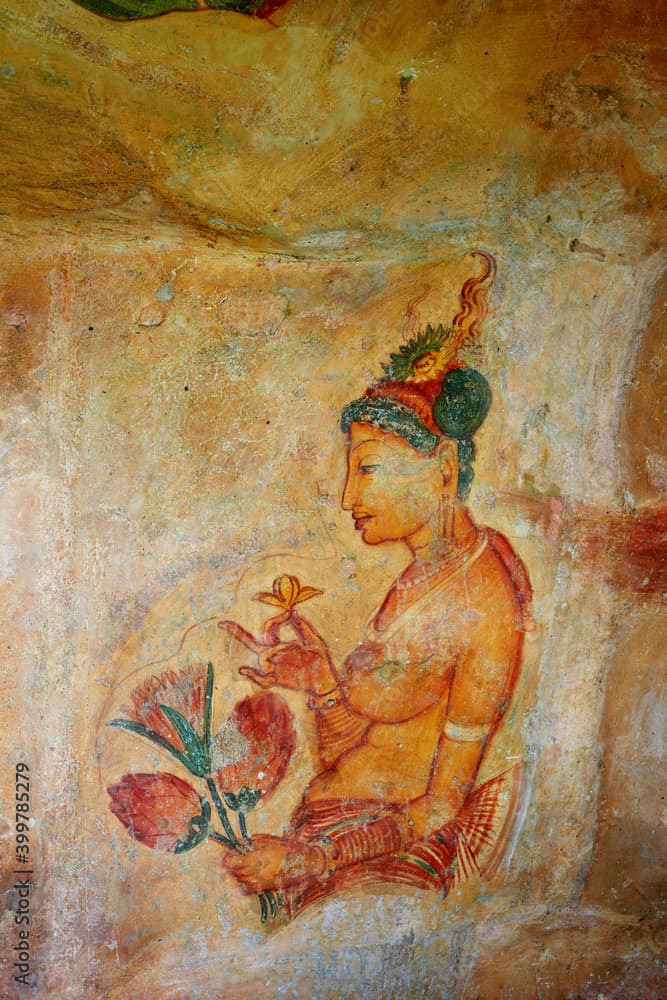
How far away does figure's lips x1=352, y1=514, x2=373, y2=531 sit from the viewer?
4.95 meters

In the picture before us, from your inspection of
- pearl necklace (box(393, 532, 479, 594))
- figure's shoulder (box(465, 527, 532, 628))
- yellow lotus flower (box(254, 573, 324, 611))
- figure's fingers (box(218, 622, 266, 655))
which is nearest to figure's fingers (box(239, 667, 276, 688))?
figure's fingers (box(218, 622, 266, 655))

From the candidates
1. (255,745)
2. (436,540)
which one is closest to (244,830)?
(255,745)

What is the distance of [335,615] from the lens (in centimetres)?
495

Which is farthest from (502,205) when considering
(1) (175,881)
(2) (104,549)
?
(1) (175,881)

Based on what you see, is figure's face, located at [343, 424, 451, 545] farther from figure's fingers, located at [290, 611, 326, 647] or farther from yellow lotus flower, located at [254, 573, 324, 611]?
figure's fingers, located at [290, 611, 326, 647]

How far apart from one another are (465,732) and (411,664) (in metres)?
0.57

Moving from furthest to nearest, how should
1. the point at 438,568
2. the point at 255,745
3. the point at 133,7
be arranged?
the point at 438,568, the point at 255,745, the point at 133,7

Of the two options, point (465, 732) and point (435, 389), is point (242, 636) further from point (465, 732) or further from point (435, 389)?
point (435, 389)

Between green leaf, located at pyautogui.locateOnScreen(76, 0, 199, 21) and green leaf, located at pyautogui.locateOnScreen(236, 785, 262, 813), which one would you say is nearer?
green leaf, located at pyautogui.locateOnScreen(76, 0, 199, 21)

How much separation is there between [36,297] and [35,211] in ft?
1.67

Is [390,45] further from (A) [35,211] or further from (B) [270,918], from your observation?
(B) [270,918]

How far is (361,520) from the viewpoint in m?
4.95

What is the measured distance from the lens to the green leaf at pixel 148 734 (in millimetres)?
4844

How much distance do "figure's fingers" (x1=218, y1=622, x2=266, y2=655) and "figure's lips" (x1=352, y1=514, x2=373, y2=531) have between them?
95cm
